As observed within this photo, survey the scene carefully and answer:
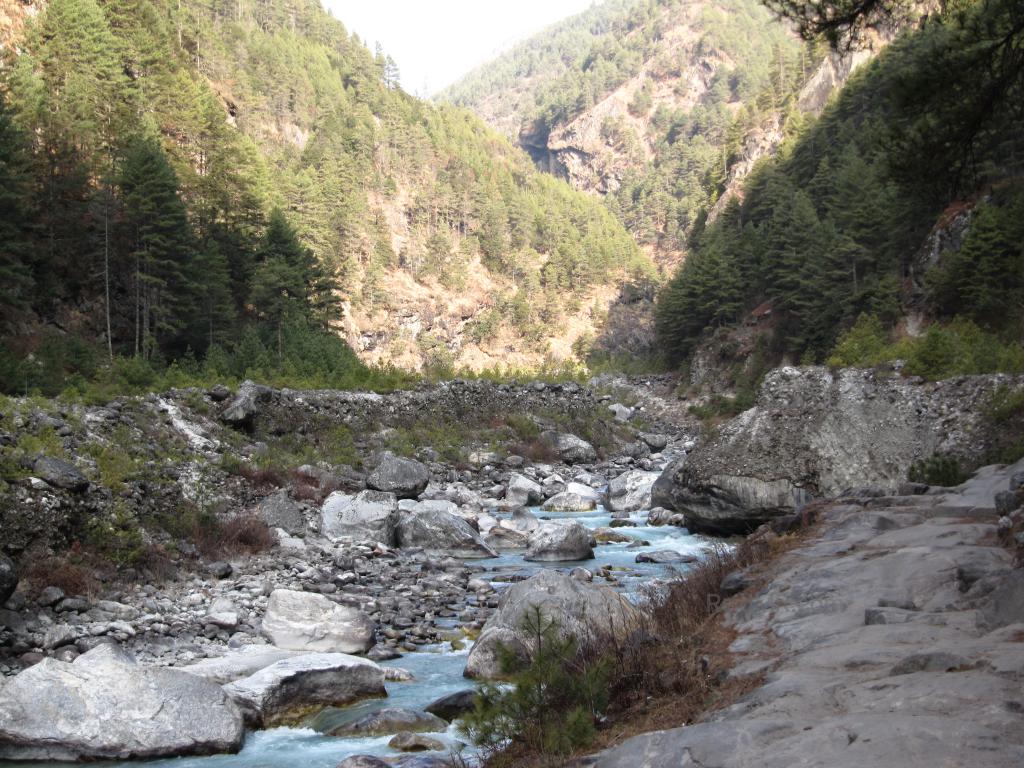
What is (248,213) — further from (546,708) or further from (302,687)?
(546,708)

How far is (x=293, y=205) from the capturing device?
60.4m

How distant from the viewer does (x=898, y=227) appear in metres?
39.8

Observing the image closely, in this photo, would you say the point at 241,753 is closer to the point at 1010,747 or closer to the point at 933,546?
the point at 1010,747

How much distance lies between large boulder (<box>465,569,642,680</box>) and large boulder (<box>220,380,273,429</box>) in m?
13.9

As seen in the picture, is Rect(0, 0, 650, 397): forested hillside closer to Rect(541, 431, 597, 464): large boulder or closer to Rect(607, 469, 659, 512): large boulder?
Rect(541, 431, 597, 464): large boulder

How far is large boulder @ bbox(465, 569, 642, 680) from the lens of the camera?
8617mm

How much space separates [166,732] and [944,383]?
15241mm

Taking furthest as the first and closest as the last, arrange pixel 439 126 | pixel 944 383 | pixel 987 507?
pixel 439 126
pixel 944 383
pixel 987 507

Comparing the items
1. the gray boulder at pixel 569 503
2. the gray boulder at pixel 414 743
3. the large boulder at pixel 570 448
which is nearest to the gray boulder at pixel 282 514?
the gray boulder at pixel 569 503

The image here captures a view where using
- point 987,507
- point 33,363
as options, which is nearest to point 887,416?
point 987,507

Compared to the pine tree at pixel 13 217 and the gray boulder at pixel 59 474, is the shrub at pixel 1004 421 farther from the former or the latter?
the pine tree at pixel 13 217

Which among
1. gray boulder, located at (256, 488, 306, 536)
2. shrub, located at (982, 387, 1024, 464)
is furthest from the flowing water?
shrub, located at (982, 387, 1024, 464)

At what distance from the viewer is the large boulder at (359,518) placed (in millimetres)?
16766

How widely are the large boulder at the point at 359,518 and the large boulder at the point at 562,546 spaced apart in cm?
334
